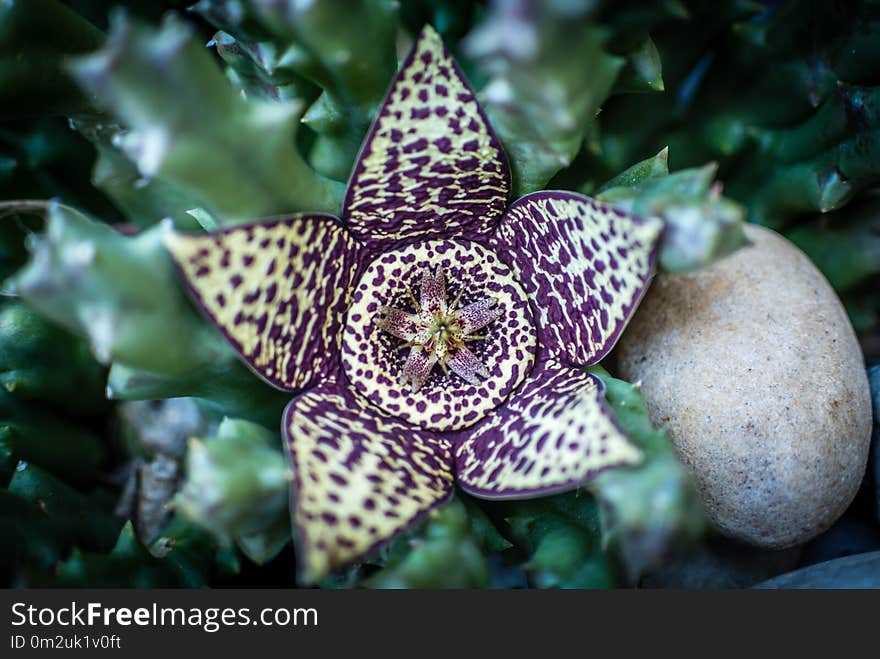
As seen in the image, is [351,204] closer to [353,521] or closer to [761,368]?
[353,521]

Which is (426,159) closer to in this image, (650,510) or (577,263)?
(577,263)

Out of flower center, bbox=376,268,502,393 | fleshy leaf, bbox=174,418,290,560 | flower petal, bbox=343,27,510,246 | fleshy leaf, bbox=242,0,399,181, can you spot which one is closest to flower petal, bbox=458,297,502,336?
flower center, bbox=376,268,502,393

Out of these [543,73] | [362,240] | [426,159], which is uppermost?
[543,73]

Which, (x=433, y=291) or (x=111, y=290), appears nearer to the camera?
(x=111, y=290)

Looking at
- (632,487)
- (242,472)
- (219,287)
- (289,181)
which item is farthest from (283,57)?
(632,487)

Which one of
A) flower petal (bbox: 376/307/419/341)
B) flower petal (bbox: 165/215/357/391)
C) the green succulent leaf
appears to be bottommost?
the green succulent leaf

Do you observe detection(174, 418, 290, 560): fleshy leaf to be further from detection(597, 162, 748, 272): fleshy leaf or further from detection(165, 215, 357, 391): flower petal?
detection(597, 162, 748, 272): fleshy leaf

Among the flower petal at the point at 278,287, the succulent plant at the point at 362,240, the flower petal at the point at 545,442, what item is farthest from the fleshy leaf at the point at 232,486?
the flower petal at the point at 545,442

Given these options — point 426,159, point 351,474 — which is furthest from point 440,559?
point 426,159
